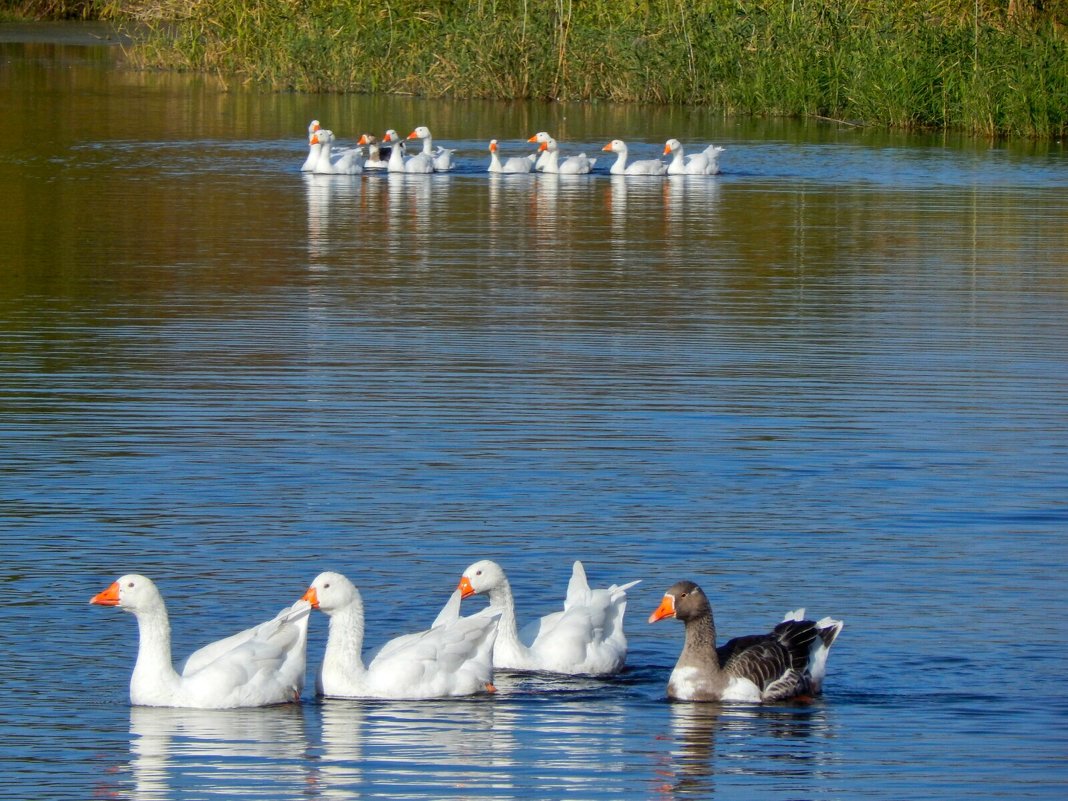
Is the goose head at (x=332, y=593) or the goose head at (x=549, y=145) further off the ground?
the goose head at (x=549, y=145)

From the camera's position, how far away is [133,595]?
323 inches

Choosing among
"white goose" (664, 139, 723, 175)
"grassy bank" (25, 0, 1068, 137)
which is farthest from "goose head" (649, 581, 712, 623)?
"grassy bank" (25, 0, 1068, 137)

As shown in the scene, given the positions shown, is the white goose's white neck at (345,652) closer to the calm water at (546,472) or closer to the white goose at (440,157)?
the calm water at (546,472)

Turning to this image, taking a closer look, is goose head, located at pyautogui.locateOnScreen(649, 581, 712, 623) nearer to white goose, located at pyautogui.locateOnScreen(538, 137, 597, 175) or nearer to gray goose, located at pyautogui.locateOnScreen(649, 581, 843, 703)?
gray goose, located at pyautogui.locateOnScreen(649, 581, 843, 703)

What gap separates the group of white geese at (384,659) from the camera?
26.7 feet

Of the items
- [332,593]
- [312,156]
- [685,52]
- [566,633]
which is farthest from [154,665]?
[685,52]

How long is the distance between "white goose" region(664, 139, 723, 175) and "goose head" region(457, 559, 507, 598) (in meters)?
22.4

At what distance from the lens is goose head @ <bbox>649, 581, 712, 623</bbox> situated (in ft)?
27.2

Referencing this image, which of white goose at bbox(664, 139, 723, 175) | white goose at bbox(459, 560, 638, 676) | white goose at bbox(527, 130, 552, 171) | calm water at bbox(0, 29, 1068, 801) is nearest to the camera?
calm water at bbox(0, 29, 1068, 801)

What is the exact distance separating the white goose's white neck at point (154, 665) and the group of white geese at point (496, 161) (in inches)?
878

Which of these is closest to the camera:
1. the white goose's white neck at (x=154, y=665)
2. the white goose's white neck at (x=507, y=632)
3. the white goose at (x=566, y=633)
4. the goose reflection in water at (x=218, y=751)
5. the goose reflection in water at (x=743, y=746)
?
the goose reflection in water at (x=218, y=751)

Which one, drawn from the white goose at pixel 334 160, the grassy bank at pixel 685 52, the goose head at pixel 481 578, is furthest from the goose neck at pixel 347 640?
the grassy bank at pixel 685 52

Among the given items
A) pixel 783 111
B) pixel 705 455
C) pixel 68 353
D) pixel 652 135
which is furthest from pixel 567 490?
pixel 783 111

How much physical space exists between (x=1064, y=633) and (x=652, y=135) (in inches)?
1113
